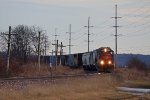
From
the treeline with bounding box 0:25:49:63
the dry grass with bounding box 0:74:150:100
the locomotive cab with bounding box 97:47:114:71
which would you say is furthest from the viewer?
the treeline with bounding box 0:25:49:63

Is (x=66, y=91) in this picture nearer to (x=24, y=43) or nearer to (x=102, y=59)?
(x=102, y=59)

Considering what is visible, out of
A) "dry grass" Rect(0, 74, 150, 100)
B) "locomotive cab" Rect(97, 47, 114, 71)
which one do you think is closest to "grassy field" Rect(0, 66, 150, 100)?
"dry grass" Rect(0, 74, 150, 100)

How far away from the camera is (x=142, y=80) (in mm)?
62500

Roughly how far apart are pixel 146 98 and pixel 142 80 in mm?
31055

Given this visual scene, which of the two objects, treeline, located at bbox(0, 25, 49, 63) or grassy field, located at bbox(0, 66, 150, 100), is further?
treeline, located at bbox(0, 25, 49, 63)

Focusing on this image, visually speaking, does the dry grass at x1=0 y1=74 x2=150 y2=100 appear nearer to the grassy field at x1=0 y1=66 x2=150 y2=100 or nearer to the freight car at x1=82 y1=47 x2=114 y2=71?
the grassy field at x1=0 y1=66 x2=150 y2=100

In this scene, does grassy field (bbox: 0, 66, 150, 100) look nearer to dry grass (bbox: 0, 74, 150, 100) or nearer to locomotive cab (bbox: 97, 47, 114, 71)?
dry grass (bbox: 0, 74, 150, 100)

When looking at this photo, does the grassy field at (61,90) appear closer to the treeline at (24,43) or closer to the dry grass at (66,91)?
the dry grass at (66,91)

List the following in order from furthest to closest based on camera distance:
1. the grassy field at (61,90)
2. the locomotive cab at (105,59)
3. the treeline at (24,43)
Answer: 1. the treeline at (24,43)
2. the locomotive cab at (105,59)
3. the grassy field at (61,90)

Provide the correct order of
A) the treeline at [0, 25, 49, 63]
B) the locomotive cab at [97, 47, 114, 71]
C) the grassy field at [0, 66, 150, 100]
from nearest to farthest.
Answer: the grassy field at [0, 66, 150, 100] < the locomotive cab at [97, 47, 114, 71] < the treeline at [0, 25, 49, 63]

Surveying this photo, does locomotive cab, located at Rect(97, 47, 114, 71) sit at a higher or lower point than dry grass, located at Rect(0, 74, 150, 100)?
higher

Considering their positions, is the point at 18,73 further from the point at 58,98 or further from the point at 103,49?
the point at 58,98

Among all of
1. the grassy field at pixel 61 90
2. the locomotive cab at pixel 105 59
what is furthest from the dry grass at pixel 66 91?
the locomotive cab at pixel 105 59

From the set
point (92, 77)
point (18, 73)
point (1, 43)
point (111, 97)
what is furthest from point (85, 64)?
point (1, 43)
